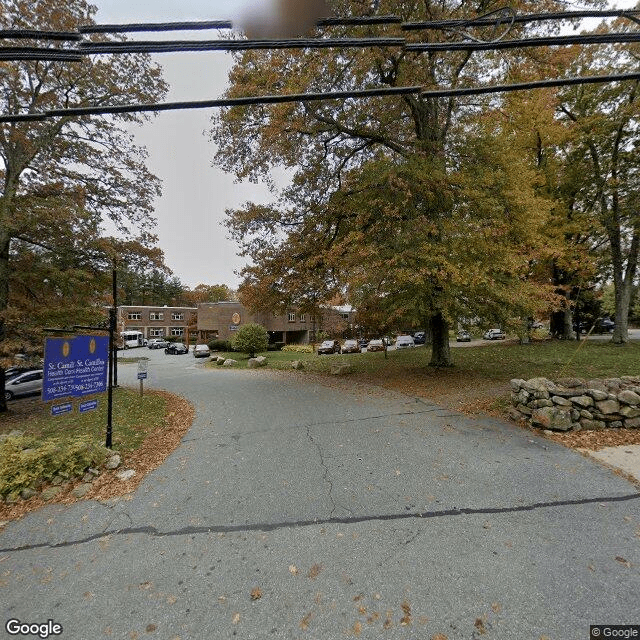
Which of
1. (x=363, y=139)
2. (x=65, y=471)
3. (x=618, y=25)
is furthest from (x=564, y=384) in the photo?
(x=618, y=25)

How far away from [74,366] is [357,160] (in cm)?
1222

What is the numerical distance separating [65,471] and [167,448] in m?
1.68

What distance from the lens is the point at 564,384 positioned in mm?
6895

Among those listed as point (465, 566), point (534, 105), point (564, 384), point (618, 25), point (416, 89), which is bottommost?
point (465, 566)

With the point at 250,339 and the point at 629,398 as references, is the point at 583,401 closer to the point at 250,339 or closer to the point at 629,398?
the point at 629,398

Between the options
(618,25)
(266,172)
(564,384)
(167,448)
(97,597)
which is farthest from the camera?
(618,25)

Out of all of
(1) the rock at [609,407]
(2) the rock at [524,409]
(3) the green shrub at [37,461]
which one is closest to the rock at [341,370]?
(2) the rock at [524,409]

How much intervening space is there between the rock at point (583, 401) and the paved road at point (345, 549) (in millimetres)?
1548

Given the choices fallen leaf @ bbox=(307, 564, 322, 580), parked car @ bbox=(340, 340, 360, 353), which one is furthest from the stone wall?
parked car @ bbox=(340, 340, 360, 353)

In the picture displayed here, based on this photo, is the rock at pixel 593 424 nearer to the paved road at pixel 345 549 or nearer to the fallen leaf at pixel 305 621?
the paved road at pixel 345 549

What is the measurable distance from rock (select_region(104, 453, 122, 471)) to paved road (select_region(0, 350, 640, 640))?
0.80 m

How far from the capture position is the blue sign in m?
5.14

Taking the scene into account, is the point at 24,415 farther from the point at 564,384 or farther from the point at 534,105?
the point at 534,105

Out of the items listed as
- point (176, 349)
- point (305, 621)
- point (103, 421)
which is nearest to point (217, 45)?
point (305, 621)
